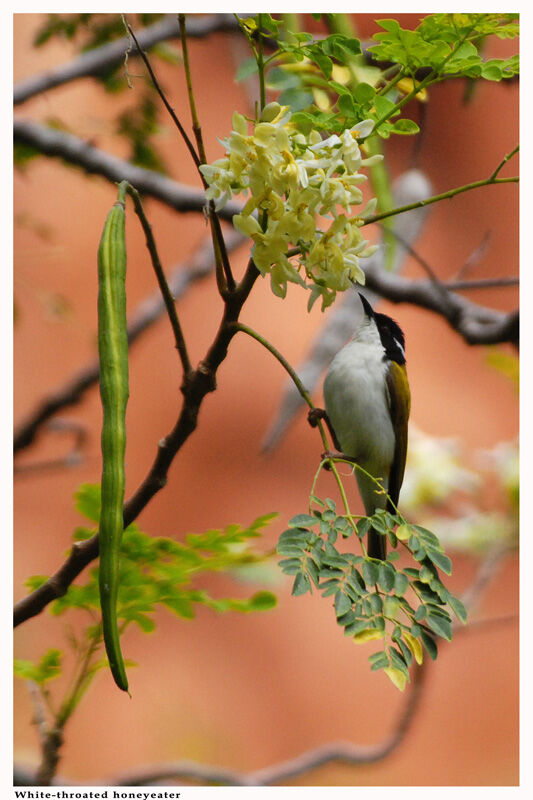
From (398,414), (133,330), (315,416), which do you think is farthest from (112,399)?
(398,414)

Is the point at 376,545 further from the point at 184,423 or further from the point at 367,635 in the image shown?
the point at 184,423

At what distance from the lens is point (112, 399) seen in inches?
33.9

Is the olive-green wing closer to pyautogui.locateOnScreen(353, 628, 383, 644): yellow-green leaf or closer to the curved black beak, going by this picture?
the curved black beak

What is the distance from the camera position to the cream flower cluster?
2.72ft

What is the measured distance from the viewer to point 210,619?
1.17 meters

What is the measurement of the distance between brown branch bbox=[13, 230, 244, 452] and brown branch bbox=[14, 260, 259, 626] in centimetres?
25

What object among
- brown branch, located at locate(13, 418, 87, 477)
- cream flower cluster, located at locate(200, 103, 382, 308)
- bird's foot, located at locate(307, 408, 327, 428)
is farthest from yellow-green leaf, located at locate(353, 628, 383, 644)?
brown branch, located at locate(13, 418, 87, 477)

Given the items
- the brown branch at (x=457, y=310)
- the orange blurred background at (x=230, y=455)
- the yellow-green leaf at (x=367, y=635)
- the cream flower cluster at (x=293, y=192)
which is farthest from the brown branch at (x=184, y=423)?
the brown branch at (x=457, y=310)

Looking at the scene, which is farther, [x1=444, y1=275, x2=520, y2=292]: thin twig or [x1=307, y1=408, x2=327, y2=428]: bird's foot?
[x1=444, y1=275, x2=520, y2=292]: thin twig

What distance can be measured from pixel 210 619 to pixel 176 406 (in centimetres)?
30

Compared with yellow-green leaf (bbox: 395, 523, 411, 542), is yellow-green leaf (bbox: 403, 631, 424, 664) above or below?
below

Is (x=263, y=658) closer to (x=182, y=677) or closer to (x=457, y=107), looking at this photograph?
(x=182, y=677)

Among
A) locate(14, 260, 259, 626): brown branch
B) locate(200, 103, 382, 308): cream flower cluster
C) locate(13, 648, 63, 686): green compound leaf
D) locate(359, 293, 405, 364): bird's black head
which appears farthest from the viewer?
locate(359, 293, 405, 364): bird's black head

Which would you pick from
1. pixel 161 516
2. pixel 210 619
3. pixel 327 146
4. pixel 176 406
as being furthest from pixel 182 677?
pixel 327 146
